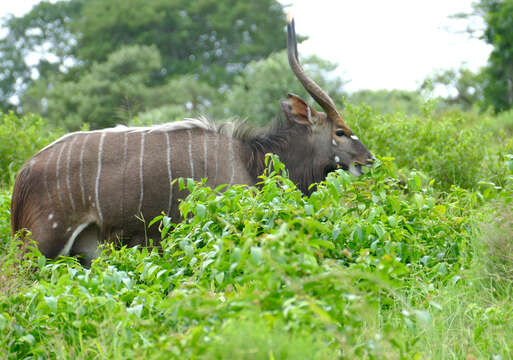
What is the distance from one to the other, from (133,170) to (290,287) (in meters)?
2.43

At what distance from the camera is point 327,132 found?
4.56 metres

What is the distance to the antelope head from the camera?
448 centimetres

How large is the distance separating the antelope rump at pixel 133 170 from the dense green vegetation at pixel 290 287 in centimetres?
53

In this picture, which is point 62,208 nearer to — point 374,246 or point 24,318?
point 24,318

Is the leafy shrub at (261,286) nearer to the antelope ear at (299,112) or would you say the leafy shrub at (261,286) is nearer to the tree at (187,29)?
the antelope ear at (299,112)

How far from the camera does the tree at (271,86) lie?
43.7 feet

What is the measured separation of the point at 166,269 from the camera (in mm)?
2699

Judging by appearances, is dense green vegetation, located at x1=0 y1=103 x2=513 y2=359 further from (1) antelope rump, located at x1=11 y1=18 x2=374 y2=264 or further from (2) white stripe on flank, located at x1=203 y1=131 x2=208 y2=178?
(2) white stripe on flank, located at x1=203 y1=131 x2=208 y2=178

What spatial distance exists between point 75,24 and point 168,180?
2664 centimetres

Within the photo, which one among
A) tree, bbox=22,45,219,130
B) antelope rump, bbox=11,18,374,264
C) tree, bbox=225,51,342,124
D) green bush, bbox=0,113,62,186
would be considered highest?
antelope rump, bbox=11,18,374,264

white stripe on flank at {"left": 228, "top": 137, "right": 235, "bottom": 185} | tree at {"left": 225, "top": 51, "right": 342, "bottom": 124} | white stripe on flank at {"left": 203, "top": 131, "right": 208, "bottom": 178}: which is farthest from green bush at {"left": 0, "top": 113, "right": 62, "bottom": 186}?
tree at {"left": 225, "top": 51, "right": 342, "bottom": 124}

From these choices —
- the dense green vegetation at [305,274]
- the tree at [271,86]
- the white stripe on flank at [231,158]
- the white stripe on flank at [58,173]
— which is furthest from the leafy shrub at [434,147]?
the tree at [271,86]

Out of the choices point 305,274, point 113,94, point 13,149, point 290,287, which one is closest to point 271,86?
point 113,94

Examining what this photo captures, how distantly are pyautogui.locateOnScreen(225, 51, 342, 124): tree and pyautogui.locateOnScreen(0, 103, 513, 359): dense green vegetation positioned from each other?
976 centimetres
